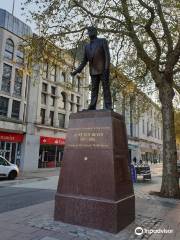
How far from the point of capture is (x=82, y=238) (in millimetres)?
5840

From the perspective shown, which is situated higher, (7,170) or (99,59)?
(99,59)

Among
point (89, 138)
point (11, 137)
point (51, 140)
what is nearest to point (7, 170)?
point (11, 137)

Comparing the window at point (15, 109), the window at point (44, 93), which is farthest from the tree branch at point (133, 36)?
the window at point (44, 93)

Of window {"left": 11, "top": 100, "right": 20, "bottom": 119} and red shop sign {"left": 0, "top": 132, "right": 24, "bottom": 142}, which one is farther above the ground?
window {"left": 11, "top": 100, "right": 20, "bottom": 119}

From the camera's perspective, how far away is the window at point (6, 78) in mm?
28300

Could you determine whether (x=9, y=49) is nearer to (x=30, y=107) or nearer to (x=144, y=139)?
(x=30, y=107)

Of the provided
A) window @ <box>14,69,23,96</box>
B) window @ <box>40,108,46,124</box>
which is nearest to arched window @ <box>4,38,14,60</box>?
window @ <box>14,69,23,96</box>

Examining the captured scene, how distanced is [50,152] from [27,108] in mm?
7027

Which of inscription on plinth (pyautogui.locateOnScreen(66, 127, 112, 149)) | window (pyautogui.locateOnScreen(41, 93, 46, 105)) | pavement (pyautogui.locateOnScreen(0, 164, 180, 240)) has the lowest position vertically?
pavement (pyautogui.locateOnScreen(0, 164, 180, 240))

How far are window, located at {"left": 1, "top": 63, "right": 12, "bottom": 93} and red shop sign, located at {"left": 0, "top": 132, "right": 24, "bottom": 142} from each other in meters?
4.43

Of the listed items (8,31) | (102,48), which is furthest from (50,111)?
(102,48)

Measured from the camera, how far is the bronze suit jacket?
8031mm

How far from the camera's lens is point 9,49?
29.3 m

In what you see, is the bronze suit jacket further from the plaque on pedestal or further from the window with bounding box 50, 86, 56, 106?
the window with bounding box 50, 86, 56, 106
